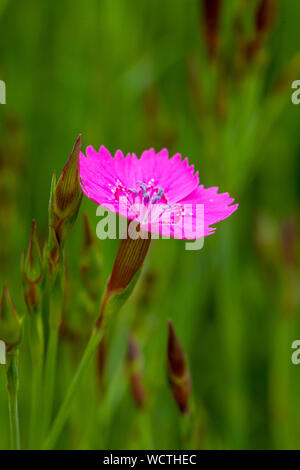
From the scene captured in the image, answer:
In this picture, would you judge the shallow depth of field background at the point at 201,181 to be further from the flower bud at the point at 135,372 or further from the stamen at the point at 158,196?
the stamen at the point at 158,196

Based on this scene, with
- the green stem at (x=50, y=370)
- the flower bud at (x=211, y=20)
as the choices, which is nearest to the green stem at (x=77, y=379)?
the green stem at (x=50, y=370)

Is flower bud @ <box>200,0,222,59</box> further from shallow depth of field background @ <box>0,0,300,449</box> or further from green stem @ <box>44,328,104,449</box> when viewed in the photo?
green stem @ <box>44,328,104,449</box>

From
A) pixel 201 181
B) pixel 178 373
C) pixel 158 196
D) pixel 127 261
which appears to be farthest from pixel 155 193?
pixel 201 181

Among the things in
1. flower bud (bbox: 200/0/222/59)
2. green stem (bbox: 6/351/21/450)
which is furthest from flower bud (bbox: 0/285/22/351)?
flower bud (bbox: 200/0/222/59)

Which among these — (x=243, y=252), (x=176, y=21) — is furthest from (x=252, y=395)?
(x=176, y=21)

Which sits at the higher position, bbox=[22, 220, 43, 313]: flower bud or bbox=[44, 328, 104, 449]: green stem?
bbox=[22, 220, 43, 313]: flower bud

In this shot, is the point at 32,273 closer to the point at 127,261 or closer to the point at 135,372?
the point at 127,261
